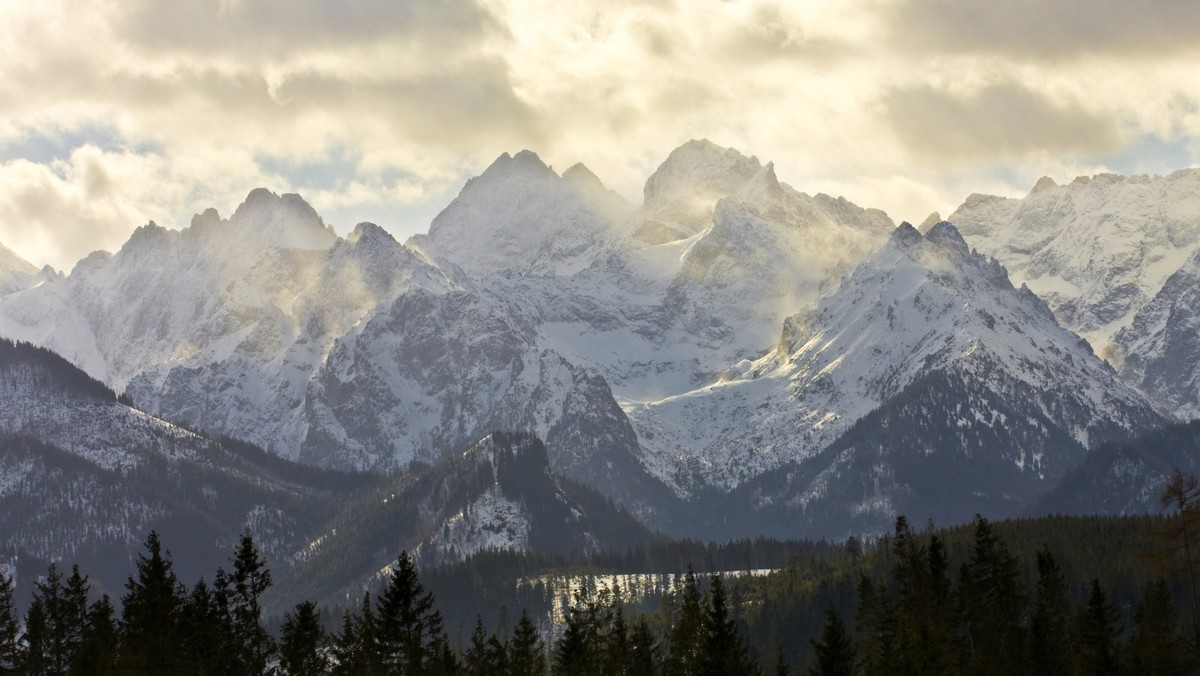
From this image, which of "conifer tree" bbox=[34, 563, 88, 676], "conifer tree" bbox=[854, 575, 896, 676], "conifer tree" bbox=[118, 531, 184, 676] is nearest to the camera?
"conifer tree" bbox=[118, 531, 184, 676]

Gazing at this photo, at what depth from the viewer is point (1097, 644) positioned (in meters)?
132

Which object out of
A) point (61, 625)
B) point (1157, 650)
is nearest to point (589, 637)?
point (61, 625)

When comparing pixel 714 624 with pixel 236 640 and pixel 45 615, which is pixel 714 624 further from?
pixel 45 615

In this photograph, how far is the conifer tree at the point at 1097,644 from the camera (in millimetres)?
127125

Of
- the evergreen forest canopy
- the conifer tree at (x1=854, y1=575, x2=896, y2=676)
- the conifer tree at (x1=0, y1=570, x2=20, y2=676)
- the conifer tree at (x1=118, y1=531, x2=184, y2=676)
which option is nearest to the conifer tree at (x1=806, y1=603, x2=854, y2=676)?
the evergreen forest canopy

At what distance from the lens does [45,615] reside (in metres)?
142

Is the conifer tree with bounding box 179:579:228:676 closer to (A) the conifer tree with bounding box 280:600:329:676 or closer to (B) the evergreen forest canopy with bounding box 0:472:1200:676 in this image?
(B) the evergreen forest canopy with bounding box 0:472:1200:676

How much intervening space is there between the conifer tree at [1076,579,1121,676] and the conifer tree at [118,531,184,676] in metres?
59.9

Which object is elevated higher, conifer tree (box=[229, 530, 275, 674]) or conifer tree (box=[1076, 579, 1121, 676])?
conifer tree (box=[229, 530, 275, 674])

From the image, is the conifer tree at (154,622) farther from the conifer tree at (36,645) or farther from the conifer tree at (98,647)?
the conifer tree at (36,645)

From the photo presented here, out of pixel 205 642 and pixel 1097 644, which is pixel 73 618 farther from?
pixel 1097 644

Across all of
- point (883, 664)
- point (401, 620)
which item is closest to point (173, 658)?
point (401, 620)

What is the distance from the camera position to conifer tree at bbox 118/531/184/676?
12606cm

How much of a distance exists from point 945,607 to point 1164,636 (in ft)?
55.3
